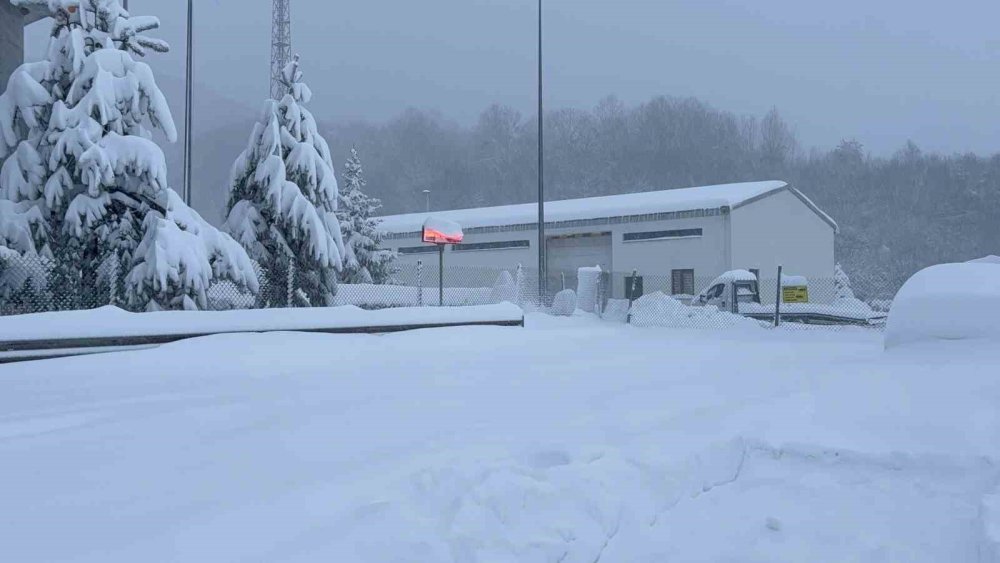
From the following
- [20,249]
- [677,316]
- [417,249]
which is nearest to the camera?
[20,249]

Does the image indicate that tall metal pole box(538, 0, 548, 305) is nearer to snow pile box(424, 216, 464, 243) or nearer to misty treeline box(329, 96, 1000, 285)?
snow pile box(424, 216, 464, 243)

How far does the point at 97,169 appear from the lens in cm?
1049

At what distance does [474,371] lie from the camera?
25.1 ft

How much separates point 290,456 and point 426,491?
3.46 ft

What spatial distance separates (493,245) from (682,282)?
35.3ft

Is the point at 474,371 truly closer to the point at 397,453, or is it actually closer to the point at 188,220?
the point at 397,453

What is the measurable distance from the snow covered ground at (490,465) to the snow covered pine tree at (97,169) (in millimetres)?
3915

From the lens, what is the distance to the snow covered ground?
3.26 m

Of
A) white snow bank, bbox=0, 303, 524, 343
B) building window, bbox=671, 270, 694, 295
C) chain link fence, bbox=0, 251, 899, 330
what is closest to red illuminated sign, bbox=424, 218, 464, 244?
chain link fence, bbox=0, 251, 899, 330

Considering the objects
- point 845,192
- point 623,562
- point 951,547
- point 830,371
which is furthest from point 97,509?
point 845,192

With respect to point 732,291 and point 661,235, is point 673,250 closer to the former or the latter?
point 661,235

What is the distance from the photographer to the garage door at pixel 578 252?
37469 mm

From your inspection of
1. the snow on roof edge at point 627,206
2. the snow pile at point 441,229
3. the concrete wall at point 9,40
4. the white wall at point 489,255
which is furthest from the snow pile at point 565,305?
the white wall at point 489,255

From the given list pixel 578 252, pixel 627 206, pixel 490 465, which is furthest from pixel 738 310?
pixel 490 465
